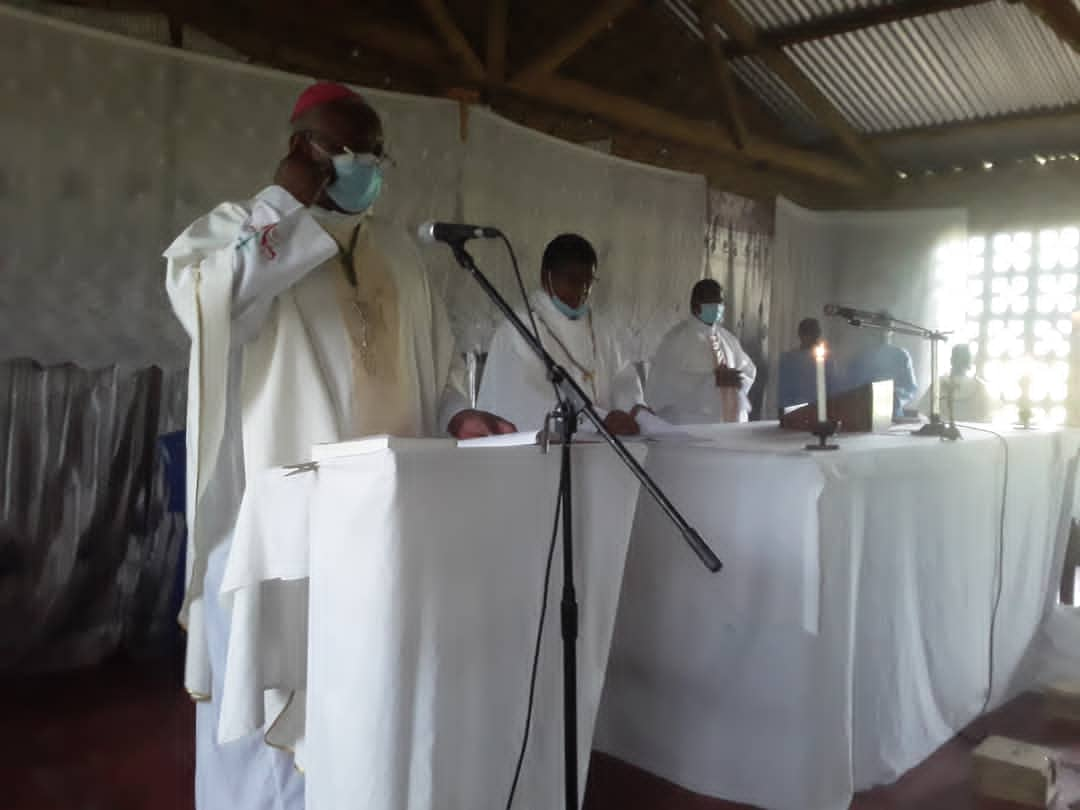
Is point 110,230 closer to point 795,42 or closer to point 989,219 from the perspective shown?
point 795,42

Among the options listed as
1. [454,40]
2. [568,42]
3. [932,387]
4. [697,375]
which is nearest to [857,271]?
[697,375]

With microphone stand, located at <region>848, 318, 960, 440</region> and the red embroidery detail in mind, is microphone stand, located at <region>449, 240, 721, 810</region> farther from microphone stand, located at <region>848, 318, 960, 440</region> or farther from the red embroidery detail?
microphone stand, located at <region>848, 318, 960, 440</region>

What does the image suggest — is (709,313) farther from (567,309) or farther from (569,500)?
(569,500)

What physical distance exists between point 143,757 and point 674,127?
5.30m

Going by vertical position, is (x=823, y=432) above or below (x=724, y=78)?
below

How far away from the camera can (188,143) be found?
4273 millimetres

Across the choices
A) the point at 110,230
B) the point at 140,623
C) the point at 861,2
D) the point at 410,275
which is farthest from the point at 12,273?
the point at 861,2

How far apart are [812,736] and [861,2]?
547 centimetres

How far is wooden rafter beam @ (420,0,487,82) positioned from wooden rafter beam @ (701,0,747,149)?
78.3 inches

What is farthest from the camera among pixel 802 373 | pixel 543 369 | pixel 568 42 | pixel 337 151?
pixel 802 373

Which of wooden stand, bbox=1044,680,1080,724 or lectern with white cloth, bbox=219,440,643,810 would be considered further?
wooden stand, bbox=1044,680,1080,724

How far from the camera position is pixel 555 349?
342cm

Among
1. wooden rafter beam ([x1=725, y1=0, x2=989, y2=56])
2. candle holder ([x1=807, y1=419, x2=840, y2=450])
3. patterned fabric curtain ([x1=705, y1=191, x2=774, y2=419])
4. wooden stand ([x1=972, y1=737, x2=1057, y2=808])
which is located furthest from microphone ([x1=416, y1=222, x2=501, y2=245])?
patterned fabric curtain ([x1=705, y1=191, x2=774, y2=419])

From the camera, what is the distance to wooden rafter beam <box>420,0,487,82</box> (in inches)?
209
